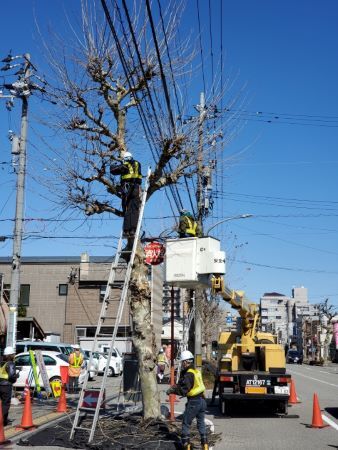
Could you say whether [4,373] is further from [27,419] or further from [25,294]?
[25,294]

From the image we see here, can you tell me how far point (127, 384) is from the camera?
53.7ft

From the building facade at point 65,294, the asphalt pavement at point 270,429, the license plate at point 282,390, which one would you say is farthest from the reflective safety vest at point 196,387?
the building facade at point 65,294

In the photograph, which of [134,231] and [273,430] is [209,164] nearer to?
[134,231]

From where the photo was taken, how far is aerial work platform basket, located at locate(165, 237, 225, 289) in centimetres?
1159

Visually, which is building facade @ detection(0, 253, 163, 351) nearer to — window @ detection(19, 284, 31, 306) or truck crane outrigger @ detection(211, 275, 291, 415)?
window @ detection(19, 284, 31, 306)

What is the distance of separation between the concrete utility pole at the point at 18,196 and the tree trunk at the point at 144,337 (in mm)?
7849

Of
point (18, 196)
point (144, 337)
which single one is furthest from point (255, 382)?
point (18, 196)

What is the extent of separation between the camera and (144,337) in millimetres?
12547

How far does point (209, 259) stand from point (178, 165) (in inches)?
122

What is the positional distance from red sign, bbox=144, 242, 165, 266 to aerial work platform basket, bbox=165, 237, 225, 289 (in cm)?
254

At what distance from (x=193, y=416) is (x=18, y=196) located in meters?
13.0

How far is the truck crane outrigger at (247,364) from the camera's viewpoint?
50.3 feet

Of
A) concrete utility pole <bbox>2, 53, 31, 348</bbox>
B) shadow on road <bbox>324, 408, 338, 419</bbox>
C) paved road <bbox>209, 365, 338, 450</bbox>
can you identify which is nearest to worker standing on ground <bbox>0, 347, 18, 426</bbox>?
paved road <bbox>209, 365, 338, 450</bbox>

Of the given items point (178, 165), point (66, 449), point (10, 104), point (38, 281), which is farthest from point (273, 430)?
point (38, 281)
